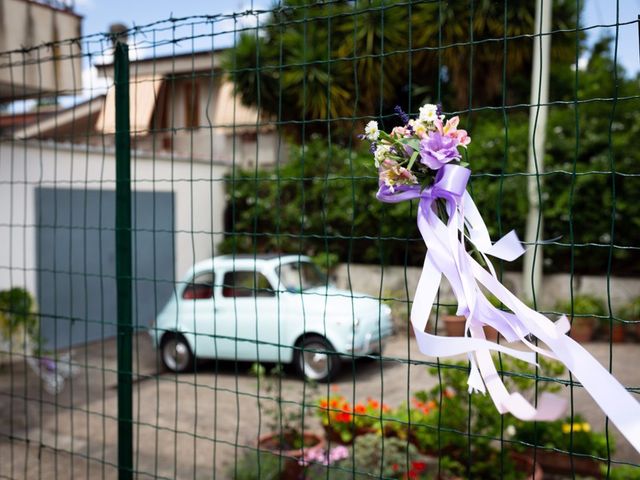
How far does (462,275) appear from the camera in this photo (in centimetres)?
143

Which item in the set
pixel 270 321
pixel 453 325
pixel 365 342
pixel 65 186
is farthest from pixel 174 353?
pixel 453 325

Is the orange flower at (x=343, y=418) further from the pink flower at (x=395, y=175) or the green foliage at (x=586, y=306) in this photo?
the green foliage at (x=586, y=306)

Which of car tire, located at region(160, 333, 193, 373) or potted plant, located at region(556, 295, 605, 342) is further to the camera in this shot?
potted plant, located at region(556, 295, 605, 342)

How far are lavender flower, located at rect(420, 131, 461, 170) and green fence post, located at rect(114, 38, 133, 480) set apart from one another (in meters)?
1.49

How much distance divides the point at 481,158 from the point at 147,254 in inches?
199

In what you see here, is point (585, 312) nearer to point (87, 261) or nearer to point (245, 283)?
point (245, 283)

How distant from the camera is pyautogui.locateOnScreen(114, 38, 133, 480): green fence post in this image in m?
2.60

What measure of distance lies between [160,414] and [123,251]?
336cm

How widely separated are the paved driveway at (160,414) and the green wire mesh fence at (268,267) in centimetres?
3

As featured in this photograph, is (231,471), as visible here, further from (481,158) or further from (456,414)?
(481,158)

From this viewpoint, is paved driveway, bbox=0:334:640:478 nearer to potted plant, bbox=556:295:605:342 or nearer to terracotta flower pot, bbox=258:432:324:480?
terracotta flower pot, bbox=258:432:324:480

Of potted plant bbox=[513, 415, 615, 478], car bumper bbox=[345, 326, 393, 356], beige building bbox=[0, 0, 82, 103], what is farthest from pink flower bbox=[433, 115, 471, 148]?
beige building bbox=[0, 0, 82, 103]

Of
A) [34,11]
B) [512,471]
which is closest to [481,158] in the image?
[34,11]

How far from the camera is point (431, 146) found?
1485mm
